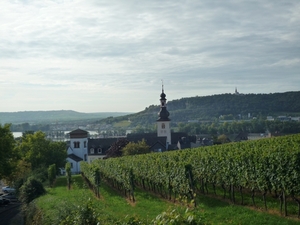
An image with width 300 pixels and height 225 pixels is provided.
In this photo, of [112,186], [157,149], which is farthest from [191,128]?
[112,186]

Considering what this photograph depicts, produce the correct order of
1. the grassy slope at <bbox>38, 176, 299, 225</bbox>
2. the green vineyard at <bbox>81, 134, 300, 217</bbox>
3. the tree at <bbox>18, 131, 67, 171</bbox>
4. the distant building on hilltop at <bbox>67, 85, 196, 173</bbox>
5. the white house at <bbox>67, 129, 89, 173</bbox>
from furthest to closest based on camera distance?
the white house at <bbox>67, 129, 89, 173</bbox> → the distant building on hilltop at <bbox>67, 85, 196, 173</bbox> → the tree at <bbox>18, 131, 67, 171</bbox> → the green vineyard at <bbox>81, 134, 300, 217</bbox> → the grassy slope at <bbox>38, 176, 299, 225</bbox>

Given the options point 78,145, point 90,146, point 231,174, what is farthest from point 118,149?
point 231,174

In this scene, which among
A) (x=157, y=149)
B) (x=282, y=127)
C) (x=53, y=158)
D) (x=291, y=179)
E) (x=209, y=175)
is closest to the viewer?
(x=291, y=179)

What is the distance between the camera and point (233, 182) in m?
23.9

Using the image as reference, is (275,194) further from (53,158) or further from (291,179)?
(53,158)

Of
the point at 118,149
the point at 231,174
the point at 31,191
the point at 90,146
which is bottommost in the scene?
the point at 31,191

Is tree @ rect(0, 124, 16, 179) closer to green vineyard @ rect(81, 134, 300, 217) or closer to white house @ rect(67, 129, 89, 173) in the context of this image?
green vineyard @ rect(81, 134, 300, 217)

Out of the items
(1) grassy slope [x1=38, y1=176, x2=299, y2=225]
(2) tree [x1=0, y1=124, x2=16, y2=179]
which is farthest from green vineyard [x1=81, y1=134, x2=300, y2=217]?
(2) tree [x1=0, y1=124, x2=16, y2=179]

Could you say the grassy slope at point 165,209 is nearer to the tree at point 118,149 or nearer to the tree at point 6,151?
the tree at point 6,151

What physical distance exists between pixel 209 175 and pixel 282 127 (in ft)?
352

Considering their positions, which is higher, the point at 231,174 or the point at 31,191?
the point at 231,174

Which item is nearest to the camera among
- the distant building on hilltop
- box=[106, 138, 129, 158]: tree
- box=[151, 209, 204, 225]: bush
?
box=[151, 209, 204, 225]: bush

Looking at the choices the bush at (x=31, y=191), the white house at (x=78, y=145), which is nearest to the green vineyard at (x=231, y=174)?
the bush at (x=31, y=191)

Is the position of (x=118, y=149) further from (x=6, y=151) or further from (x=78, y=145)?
(x=6, y=151)
